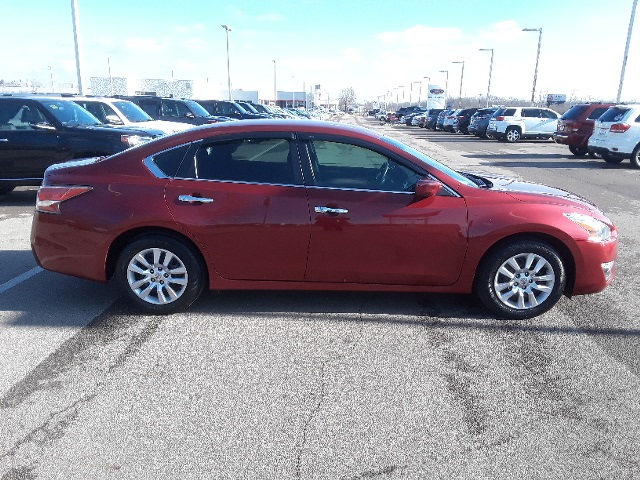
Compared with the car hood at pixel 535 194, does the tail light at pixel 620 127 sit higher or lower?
higher

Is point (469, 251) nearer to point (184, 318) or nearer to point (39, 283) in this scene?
point (184, 318)

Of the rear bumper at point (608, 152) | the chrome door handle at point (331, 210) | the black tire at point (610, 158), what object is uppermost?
the chrome door handle at point (331, 210)

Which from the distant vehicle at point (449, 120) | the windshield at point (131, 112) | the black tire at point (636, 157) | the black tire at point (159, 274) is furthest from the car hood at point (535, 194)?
the distant vehicle at point (449, 120)

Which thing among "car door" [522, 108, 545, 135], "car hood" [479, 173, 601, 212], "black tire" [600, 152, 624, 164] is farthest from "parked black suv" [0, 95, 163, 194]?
"car door" [522, 108, 545, 135]

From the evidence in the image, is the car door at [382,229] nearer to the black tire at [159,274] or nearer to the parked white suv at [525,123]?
the black tire at [159,274]

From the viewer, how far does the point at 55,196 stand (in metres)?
4.63

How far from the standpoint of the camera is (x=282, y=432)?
9.93ft

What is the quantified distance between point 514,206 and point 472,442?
86.2 inches

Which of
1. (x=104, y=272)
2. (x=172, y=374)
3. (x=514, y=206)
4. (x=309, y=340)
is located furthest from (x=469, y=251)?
(x=104, y=272)

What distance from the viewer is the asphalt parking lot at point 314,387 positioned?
2801 mm

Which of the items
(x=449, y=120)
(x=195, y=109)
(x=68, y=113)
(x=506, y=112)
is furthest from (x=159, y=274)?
(x=449, y=120)

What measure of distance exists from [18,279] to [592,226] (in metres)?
5.45

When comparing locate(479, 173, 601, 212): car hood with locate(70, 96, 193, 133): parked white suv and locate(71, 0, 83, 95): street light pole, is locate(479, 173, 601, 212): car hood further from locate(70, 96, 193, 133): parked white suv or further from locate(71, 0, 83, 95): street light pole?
locate(71, 0, 83, 95): street light pole

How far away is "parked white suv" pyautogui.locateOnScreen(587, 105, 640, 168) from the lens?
15.8 metres
